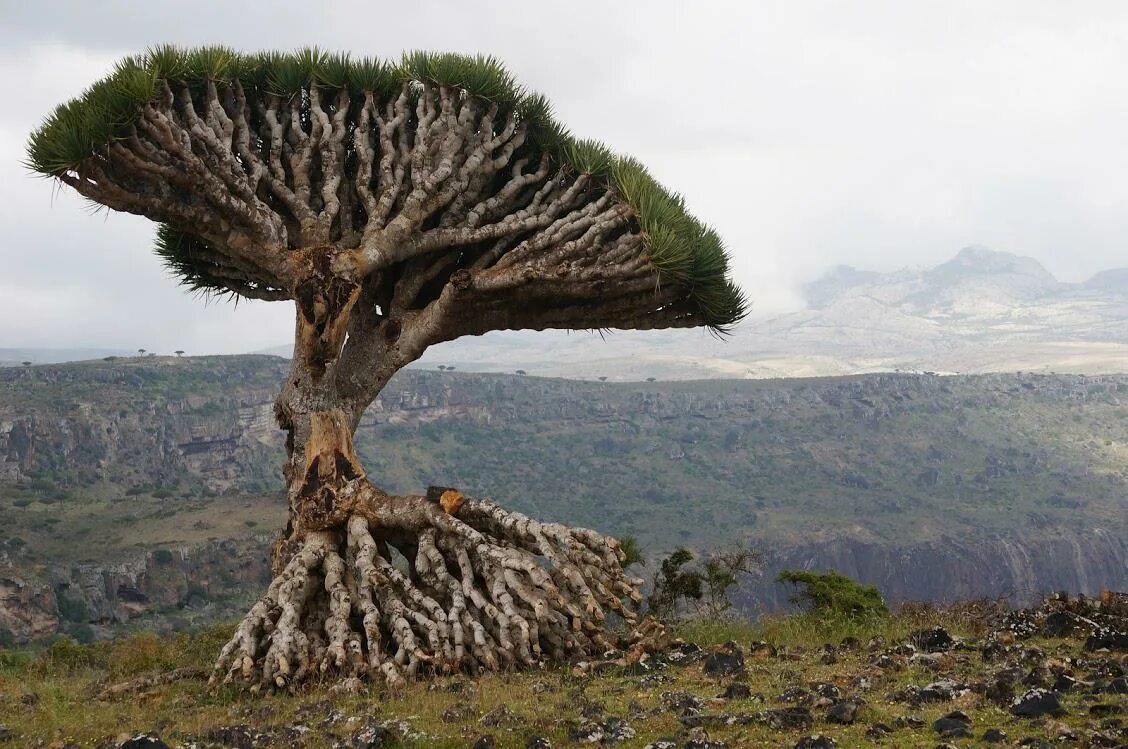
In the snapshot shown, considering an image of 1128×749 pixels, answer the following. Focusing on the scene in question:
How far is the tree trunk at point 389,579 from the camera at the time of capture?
9484mm

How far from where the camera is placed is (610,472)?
135m

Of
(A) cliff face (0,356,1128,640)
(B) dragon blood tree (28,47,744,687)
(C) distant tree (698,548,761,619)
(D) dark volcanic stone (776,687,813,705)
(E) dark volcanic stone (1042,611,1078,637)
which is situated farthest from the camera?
(A) cliff face (0,356,1128,640)

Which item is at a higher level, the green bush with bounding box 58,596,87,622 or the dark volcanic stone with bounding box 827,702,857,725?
the dark volcanic stone with bounding box 827,702,857,725

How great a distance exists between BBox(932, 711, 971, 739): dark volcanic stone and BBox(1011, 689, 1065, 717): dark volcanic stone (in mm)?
385

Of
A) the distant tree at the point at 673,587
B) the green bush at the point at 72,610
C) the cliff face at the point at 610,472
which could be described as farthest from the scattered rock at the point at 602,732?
the green bush at the point at 72,610

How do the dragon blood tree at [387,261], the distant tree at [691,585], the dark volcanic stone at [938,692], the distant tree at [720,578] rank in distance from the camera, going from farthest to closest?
the distant tree at [720,578]
the distant tree at [691,585]
the dragon blood tree at [387,261]
the dark volcanic stone at [938,692]

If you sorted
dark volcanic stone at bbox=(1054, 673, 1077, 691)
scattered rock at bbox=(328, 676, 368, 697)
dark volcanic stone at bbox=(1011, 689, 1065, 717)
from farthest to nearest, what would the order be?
scattered rock at bbox=(328, 676, 368, 697), dark volcanic stone at bbox=(1054, 673, 1077, 691), dark volcanic stone at bbox=(1011, 689, 1065, 717)

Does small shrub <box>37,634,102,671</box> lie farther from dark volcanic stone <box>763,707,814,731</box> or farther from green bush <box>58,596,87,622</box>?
green bush <box>58,596,87,622</box>

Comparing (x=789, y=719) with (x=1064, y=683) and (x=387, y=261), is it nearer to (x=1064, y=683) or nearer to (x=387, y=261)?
(x=1064, y=683)

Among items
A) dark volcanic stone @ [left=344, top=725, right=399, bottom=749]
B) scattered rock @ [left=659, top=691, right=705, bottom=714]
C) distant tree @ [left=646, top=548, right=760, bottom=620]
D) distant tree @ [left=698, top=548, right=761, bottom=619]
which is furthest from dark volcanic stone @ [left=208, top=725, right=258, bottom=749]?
distant tree @ [left=698, top=548, right=761, bottom=619]

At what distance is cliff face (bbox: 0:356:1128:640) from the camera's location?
69.1 metres

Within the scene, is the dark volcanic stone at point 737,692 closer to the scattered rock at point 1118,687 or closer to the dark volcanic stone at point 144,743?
the scattered rock at point 1118,687

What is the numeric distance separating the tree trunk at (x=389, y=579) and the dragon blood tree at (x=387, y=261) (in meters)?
0.03

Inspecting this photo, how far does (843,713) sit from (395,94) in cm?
1013
